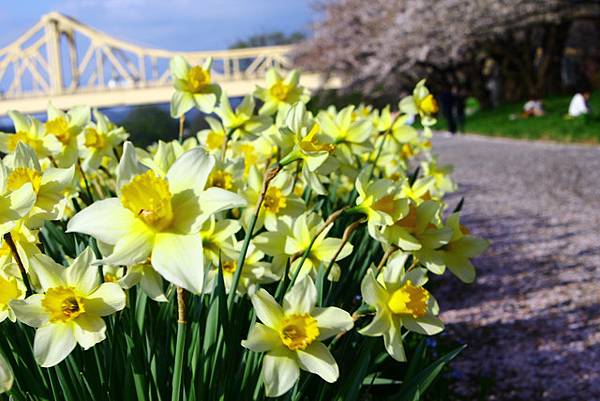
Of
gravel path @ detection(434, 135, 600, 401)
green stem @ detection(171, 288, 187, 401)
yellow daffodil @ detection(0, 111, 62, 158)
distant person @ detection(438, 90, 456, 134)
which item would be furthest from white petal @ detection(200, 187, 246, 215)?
distant person @ detection(438, 90, 456, 134)

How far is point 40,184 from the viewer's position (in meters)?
1.00

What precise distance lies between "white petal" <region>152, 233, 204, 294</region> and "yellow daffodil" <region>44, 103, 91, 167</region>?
2.82ft

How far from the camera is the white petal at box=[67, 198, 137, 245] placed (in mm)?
745

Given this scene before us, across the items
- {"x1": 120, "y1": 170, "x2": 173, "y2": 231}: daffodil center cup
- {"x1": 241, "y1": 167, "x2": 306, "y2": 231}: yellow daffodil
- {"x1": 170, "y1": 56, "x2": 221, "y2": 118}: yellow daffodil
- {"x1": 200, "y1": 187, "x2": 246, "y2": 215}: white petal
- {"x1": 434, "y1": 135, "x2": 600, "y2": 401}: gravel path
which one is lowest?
{"x1": 434, "y1": 135, "x2": 600, "y2": 401}: gravel path

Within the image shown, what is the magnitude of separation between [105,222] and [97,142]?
0.98 meters

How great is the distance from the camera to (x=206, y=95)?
58.1 inches

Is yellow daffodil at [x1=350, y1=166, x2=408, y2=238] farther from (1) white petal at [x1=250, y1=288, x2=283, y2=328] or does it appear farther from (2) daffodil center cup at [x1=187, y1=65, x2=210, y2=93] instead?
(2) daffodil center cup at [x1=187, y1=65, x2=210, y2=93]

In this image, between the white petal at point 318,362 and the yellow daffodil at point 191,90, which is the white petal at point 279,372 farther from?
the yellow daffodil at point 191,90

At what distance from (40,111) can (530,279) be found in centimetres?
4083

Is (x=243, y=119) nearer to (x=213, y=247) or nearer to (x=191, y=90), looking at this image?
(x=191, y=90)

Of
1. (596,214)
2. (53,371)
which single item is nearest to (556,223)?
(596,214)

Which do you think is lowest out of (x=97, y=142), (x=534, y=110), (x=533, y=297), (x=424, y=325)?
(x=534, y=110)

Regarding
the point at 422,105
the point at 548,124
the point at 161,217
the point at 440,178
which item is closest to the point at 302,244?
the point at 161,217

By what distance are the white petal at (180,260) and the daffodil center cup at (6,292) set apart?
31cm
